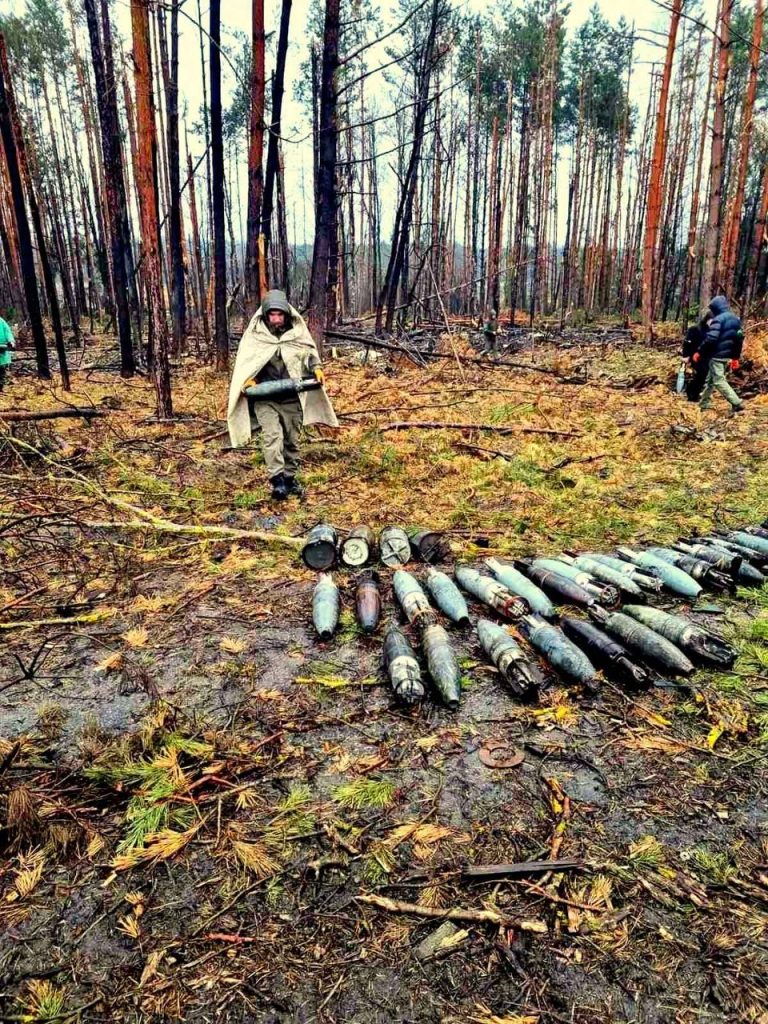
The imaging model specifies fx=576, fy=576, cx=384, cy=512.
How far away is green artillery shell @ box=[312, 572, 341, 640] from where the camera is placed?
3.94 m

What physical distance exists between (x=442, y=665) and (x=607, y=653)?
3.39ft

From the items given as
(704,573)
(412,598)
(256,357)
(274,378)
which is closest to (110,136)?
(256,357)

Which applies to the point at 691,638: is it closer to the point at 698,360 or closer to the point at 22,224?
the point at 698,360

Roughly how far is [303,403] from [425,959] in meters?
6.21

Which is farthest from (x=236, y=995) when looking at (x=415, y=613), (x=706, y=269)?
(x=706, y=269)

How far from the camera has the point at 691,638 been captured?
3.57m

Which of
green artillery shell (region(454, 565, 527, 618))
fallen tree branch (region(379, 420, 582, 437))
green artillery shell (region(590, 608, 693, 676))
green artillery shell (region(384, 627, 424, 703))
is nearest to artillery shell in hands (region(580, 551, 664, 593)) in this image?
green artillery shell (region(590, 608, 693, 676))

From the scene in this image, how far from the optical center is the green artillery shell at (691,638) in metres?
3.47

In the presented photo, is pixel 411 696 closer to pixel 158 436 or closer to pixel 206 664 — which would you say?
pixel 206 664

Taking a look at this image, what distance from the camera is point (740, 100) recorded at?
91.7ft

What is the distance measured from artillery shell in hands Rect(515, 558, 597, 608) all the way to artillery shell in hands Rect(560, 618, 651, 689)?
28cm

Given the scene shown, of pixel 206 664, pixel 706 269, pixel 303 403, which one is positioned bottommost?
pixel 206 664

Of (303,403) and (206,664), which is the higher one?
(303,403)

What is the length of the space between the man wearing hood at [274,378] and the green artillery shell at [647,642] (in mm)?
4132
